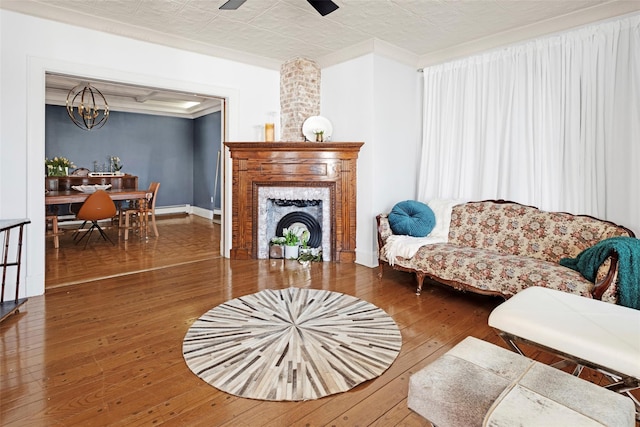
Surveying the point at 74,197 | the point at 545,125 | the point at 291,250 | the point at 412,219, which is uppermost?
the point at 545,125

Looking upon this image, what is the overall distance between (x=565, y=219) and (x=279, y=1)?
3.23 meters

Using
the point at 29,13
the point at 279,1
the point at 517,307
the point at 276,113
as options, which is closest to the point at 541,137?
the point at 517,307

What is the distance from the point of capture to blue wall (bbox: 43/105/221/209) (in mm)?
7738

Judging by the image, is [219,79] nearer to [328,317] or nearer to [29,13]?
[29,13]

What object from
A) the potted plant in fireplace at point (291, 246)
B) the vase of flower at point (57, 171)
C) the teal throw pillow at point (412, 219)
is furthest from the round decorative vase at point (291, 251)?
the vase of flower at point (57, 171)

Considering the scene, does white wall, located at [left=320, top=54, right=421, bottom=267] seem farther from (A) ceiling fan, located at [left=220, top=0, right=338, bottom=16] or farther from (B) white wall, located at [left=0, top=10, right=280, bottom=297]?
(B) white wall, located at [left=0, top=10, right=280, bottom=297]

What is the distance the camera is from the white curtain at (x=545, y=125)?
3.15m

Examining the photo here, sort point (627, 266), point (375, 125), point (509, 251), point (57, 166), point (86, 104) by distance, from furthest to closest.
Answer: point (86, 104) < point (57, 166) < point (375, 125) < point (509, 251) < point (627, 266)

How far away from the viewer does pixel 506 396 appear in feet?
3.73

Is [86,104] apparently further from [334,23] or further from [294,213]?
[334,23]

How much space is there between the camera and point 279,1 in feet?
10.7

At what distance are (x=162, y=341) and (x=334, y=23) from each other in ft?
11.0

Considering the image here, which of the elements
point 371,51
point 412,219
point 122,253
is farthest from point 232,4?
point 122,253

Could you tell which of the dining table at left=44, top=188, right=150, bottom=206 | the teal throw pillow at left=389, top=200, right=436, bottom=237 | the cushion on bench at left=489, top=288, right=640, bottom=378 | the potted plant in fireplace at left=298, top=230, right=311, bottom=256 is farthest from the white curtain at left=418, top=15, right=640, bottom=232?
the dining table at left=44, top=188, right=150, bottom=206
